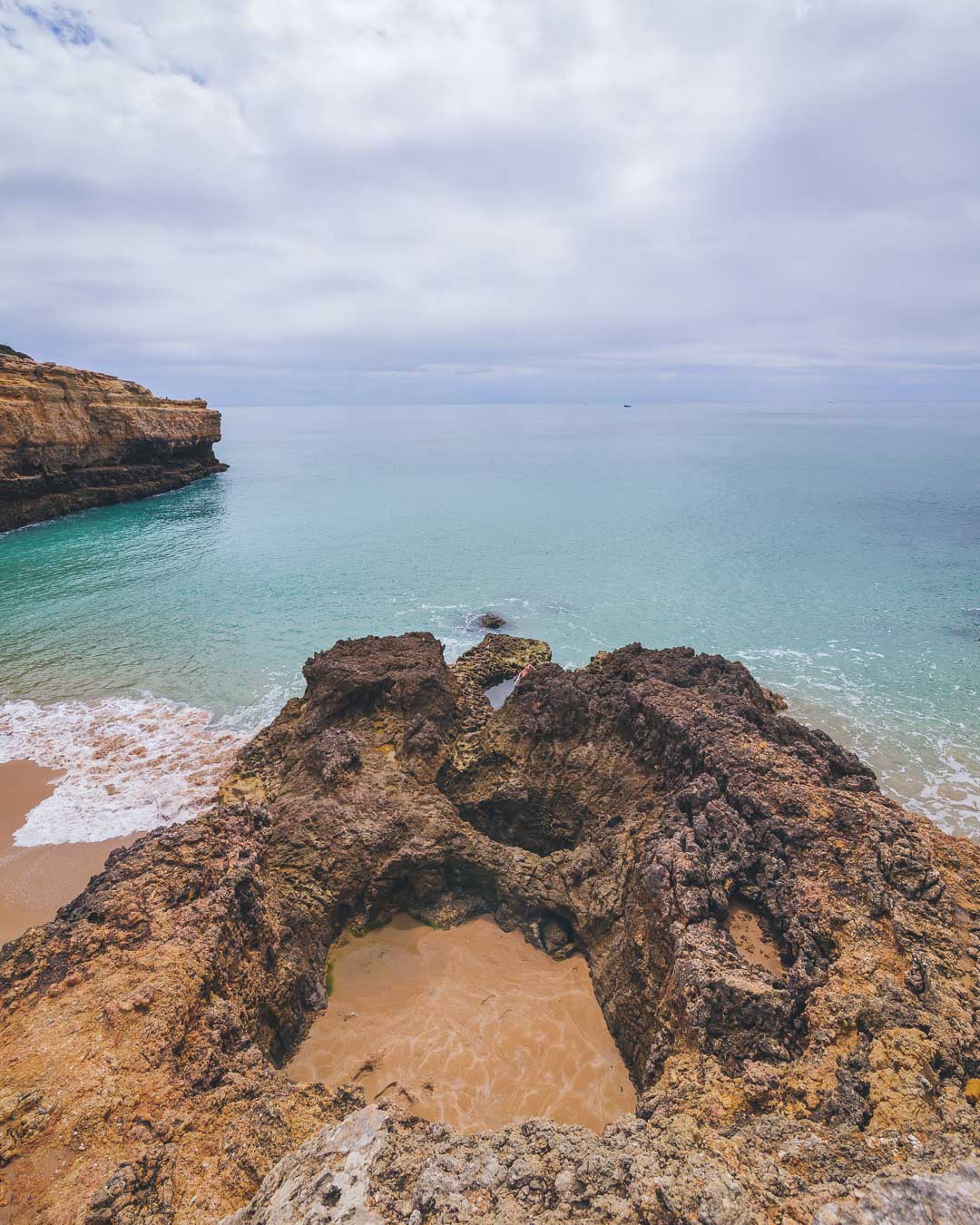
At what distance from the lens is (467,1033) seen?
8445 millimetres

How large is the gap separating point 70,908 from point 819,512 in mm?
55618

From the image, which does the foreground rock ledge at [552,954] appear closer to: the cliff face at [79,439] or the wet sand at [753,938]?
the wet sand at [753,938]

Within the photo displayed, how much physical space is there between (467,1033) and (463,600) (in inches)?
914

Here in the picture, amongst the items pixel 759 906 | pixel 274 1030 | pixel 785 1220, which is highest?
pixel 785 1220

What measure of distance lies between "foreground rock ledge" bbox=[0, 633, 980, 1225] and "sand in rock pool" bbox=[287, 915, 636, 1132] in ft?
1.21

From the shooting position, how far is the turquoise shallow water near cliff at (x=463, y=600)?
18.4 metres

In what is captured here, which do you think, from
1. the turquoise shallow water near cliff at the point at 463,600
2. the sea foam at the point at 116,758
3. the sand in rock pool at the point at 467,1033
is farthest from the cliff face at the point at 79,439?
the sand in rock pool at the point at 467,1033

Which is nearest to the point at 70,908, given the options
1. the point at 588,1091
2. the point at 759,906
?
the point at 588,1091

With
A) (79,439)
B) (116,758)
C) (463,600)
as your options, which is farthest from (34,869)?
(79,439)

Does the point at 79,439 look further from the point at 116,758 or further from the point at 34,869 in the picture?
the point at 34,869

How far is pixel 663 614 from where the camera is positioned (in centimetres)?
2859

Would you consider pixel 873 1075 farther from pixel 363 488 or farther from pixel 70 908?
pixel 363 488

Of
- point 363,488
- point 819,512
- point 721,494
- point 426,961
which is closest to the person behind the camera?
point 426,961

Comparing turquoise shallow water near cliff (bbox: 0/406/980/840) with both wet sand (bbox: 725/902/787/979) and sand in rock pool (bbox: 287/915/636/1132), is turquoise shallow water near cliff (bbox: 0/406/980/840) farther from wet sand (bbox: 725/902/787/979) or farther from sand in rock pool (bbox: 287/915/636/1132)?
wet sand (bbox: 725/902/787/979)
